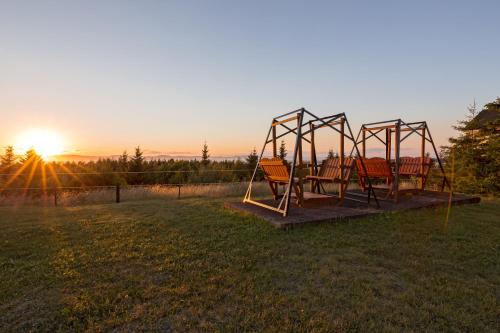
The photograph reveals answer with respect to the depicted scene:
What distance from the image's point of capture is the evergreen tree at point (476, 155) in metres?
10.4

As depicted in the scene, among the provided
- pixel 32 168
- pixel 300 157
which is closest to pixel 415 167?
pixel 300 157

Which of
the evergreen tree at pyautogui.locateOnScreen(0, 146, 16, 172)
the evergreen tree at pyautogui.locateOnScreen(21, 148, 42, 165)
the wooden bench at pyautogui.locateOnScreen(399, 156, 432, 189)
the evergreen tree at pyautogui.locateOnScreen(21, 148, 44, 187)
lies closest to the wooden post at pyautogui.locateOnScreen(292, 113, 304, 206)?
the wooden bench at pyautogui.locateOnScreen(399, 156, 432, 189)

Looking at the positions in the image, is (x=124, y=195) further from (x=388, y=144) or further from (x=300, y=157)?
(x=388, y=144)

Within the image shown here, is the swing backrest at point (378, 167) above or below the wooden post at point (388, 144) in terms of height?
below

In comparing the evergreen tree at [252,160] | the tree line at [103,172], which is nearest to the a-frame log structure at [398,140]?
the tree line at [103,172]

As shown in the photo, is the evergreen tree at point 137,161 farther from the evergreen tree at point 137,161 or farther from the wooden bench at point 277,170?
the wooden bench at point 277,170

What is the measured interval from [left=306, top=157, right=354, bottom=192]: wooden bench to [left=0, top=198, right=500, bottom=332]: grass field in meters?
1.65

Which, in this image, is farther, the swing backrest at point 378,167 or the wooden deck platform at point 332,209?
the swing backrest at point 378,167

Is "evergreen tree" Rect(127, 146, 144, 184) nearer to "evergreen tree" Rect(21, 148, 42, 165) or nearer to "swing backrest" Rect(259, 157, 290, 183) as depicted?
"evergreen tree" Rect(21, 148, 42, 165)

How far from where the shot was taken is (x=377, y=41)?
966cm

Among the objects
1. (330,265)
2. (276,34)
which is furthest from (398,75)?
(330,265)

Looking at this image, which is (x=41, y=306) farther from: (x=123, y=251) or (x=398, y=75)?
Answer: (x=398, y=75)

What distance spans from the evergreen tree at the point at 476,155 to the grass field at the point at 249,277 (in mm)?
7106

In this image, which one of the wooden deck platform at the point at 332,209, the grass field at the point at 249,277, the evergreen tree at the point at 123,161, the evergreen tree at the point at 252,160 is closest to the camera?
the grass field at the point at 249,277
